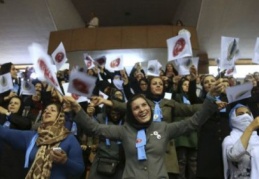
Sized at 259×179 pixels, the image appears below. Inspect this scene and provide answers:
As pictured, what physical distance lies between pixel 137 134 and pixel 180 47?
2043mm

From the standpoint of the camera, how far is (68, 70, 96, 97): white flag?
2.59 meters

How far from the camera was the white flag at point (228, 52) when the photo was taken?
3900mm

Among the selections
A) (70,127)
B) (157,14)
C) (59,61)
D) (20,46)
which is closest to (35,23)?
(20,46)

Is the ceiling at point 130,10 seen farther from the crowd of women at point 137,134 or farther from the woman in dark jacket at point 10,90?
the crowd of women at point 137,134

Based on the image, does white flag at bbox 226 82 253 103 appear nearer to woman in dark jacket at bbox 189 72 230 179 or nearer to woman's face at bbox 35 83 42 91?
woman in dark jacket at bbox 189 72 230 179

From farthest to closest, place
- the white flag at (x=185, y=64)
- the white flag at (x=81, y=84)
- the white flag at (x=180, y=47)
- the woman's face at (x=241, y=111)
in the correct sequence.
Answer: the white flag at (x=185, y=64), the white flag at (x=180, y=47), the woman's face at (x=241, y=111), the white flag at (x=81, y=84)

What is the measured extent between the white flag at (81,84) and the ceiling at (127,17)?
6.12 meters

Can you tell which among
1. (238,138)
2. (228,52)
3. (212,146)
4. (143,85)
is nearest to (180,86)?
(143,85)

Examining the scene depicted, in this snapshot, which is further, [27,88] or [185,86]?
[27,88]

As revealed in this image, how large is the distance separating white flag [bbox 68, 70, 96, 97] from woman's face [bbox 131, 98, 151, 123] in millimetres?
379

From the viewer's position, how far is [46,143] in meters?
2.58

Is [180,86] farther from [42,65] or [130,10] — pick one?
[130,10]

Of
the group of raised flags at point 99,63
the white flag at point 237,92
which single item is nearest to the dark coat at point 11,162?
the group of raised flags at point 99,63

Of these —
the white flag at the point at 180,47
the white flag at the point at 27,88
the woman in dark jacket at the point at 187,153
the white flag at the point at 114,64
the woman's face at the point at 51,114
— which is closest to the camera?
the woman's face at the point at 51,114
